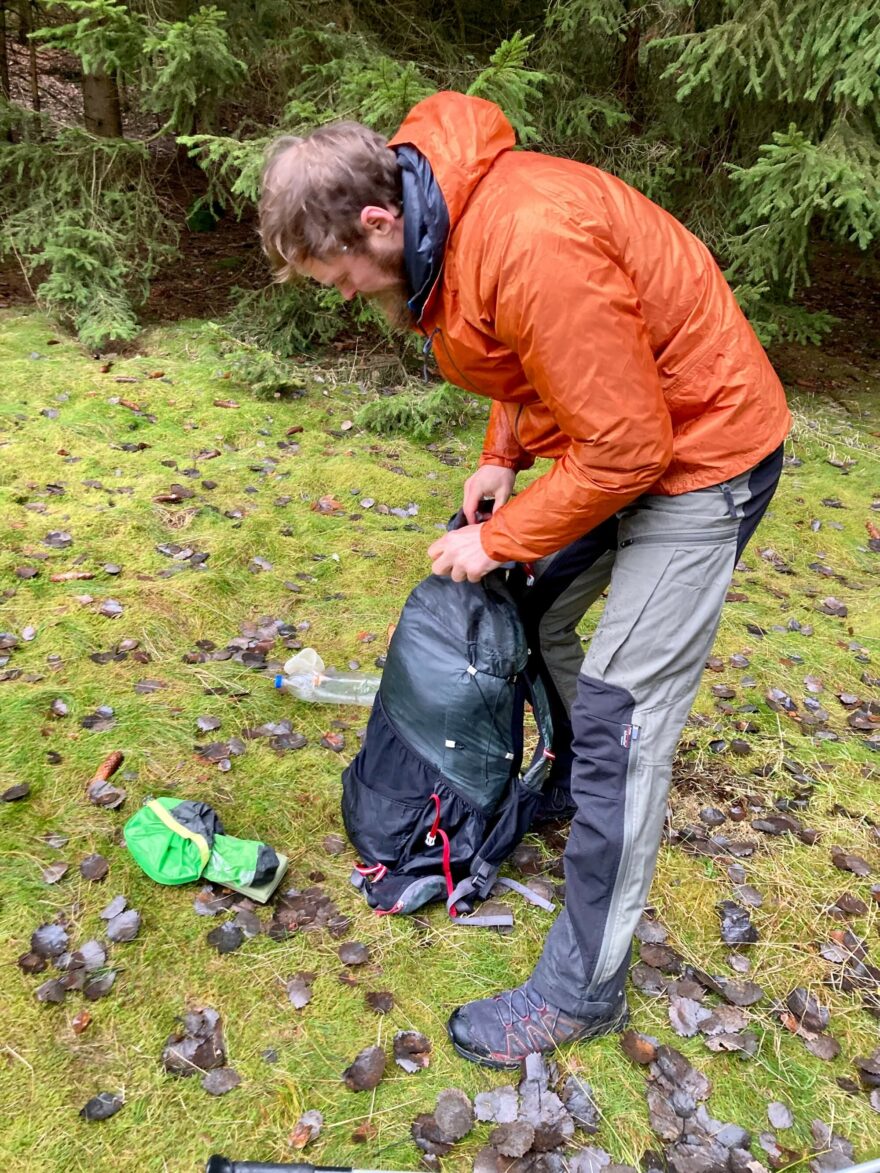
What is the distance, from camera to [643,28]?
6.50m

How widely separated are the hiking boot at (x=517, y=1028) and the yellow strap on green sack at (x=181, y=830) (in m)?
0.99

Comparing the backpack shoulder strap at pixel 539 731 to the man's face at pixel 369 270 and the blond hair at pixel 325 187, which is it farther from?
the blond hair at pixel 325 187

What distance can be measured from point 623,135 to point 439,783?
6.46m

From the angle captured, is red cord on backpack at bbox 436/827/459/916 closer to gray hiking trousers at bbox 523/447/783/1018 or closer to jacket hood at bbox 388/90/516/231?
gray hiking trousers at bbox 523/447/783/1018

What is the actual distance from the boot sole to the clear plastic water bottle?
5.18 feet

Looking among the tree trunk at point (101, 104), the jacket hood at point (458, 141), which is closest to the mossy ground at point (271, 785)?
the jacket hood at point (458, 141)

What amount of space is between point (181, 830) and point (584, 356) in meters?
2.08

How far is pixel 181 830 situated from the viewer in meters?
2.71

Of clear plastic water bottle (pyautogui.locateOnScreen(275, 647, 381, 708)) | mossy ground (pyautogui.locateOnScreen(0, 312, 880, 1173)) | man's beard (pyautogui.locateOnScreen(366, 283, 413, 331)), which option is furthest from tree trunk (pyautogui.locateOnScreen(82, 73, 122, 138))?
man's beard (pyautogui.locateOnScreen(366, 283, 413, 331))

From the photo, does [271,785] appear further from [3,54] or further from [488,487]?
[3,54]

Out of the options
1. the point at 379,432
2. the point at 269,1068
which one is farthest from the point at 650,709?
the point at 379,432

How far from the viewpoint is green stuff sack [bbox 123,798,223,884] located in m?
2.66

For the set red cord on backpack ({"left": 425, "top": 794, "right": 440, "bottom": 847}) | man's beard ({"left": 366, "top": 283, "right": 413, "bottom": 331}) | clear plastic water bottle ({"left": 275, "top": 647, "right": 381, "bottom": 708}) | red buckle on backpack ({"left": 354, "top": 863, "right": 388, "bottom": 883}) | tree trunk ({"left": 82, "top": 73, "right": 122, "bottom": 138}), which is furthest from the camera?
tree trunk ({"left": 82, "top": 73, "right": 122, "bottom": 138})

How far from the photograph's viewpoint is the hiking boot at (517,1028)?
2.28 meters
